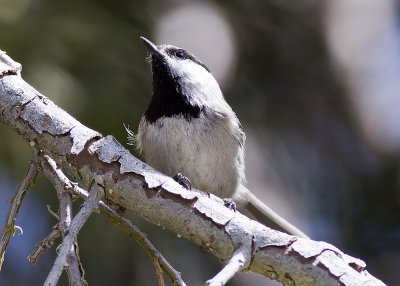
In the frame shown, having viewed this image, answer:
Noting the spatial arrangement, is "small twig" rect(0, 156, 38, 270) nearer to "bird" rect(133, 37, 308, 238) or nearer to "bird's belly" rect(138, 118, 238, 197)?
"bird" rect(133, 37, 308, 238)

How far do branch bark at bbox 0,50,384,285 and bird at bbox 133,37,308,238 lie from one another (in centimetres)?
67

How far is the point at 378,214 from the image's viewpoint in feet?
12.3

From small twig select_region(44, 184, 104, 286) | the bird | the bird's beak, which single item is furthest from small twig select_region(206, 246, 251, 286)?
the bird's beak

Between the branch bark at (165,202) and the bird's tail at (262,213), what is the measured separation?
4.46 feet

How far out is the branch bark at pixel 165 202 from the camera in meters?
1.59

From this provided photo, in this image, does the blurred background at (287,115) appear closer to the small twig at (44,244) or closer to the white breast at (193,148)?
the white breast at (193,148)

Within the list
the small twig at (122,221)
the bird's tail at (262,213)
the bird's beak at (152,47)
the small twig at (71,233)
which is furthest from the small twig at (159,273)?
the bird's tail at (262,213)

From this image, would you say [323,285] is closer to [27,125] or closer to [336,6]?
[27,125]

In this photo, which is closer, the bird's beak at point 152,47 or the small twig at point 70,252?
the small twig at point 70,252

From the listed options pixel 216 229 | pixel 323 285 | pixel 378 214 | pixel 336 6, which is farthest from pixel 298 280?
pixel 336 6

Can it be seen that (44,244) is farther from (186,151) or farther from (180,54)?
(180,54)

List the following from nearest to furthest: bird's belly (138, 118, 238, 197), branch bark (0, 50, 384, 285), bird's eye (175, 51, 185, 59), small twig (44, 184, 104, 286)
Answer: small twig (44, 184, 104, 286) < branch bark (0, 50, 384, 285) < bird's belly (138, 118, 238, 197) < bird's eye (175, 51, 185, 59)

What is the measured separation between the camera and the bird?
264 centimetres

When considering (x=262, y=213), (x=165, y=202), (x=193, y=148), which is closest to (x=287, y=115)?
(x=262, y=213)
